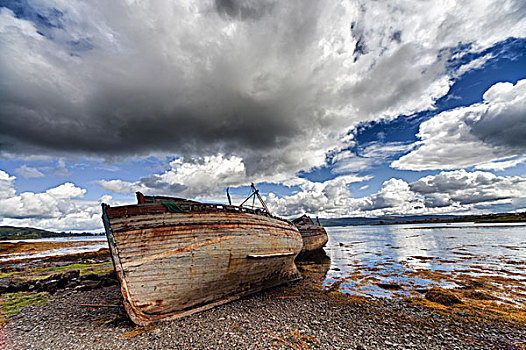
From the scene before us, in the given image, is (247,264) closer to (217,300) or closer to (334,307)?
(217,300)

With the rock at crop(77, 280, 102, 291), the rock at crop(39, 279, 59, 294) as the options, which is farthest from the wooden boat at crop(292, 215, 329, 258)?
the rock at crop(39, 279, 59, 294)

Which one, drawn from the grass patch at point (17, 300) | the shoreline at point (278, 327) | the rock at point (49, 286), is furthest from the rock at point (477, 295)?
the rock at point (49, 286)

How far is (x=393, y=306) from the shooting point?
1262 centimetres

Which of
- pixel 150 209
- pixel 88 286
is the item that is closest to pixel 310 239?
pixel 88 286

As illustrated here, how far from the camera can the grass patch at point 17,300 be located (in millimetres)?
12437

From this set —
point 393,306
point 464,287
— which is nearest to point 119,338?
point 393,306

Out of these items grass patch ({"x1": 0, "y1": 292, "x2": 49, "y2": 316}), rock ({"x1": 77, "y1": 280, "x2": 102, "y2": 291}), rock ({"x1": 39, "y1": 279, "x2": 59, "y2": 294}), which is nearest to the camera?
grass patch ({"x1": 0, "y1": 292, "x2": 49, "y2": 316})

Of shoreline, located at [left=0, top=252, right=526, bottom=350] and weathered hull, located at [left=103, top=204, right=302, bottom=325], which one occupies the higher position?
weathered hull, located at [left=103, top=204, right=302, bottom=325]

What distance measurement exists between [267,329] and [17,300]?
53.2 feet

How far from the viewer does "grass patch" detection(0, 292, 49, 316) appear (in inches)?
490

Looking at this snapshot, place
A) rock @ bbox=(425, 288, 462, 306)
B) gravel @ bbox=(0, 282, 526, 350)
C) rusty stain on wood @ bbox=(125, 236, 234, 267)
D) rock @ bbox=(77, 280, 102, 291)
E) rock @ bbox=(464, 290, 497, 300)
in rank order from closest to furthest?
gravel @ bbox=(0, 282, 526, 350) < rusty stain on wood @ bbox=(125, 236, 234, 267) < rock @ bbox=(425, 288, 462, 306) < rock @ bbox=(464, 290, 497, 300) < rock @ bbox=(77, 280, 102, 291)

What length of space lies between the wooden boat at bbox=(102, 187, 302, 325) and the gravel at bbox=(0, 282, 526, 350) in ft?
2.58

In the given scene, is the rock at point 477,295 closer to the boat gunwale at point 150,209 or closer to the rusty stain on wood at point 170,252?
the rusty stain on wood at point 170,252

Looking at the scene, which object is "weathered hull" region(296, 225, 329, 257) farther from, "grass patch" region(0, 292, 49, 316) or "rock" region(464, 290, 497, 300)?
"grass patch" region(0, 292, 49, 316)
